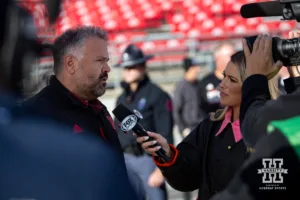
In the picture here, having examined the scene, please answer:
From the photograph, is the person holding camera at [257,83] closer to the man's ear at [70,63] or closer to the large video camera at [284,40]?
the large video camera at [284,40]

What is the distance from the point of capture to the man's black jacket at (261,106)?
1.59 metres

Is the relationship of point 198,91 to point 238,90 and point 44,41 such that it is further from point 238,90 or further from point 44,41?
point 44,41

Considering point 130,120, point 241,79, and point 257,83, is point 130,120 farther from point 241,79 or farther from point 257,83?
point 257,83

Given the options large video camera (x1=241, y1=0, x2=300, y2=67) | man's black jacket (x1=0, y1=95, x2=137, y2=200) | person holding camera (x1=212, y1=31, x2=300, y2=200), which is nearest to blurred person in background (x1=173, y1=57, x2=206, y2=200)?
large video camera (x1=241, y1=0, x2=300, y2=67)

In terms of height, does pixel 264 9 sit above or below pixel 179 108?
above

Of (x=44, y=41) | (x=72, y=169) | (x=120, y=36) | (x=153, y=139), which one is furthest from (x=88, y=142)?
(x=120, y=36)

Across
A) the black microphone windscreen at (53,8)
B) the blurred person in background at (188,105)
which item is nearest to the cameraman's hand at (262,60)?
the black microphone windscreen at (53,8)

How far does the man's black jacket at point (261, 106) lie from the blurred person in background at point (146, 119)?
386cm

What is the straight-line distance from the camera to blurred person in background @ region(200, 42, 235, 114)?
719cm

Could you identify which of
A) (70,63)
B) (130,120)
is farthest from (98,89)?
(130,120)

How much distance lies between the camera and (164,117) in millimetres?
6035

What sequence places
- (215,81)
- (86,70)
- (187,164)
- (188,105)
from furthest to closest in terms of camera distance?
1. (188,105)
2. (215,81)
3. (187,164)
4. (86,70)

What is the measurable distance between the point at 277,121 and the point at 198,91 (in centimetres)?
625

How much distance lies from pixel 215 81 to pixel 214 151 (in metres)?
4.25
